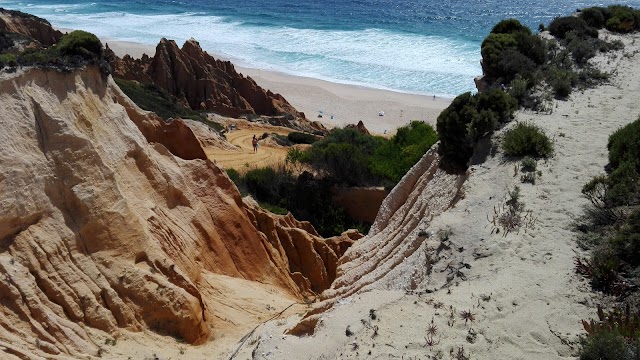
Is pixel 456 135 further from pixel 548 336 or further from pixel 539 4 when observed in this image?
pixel 539 4

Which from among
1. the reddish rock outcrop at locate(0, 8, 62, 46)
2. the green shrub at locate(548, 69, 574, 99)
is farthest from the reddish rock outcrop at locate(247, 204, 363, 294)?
the reddish rock outcrop at locate(0, 8, 62, 46)

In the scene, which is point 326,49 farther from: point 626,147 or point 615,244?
point 615,244

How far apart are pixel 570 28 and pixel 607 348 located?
728 inches

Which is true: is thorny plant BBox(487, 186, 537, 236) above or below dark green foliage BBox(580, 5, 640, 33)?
below

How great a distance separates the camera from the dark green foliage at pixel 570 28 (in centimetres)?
2272

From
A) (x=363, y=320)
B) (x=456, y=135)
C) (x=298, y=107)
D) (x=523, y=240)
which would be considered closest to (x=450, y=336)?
(x=363, y=320)

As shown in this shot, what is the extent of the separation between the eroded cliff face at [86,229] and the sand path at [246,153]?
1245 cm

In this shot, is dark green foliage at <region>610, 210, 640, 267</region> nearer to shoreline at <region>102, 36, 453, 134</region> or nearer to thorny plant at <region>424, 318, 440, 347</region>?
thorny plant at <region>424, 318, 440, 347</region>

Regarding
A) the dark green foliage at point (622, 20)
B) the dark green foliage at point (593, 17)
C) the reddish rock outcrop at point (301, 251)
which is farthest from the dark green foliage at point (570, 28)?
the reddish rock outcrop at point (301, 251)

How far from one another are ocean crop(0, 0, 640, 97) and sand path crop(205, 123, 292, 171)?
826 inches

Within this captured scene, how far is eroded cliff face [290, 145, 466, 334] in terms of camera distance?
10.1 meters

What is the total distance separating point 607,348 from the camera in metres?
7.14

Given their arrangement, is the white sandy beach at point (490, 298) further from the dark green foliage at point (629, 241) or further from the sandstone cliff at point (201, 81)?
the sandstone cliff at point (201, 81)

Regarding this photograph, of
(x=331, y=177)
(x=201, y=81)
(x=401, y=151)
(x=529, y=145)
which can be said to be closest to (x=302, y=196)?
(x=331, y=177)
